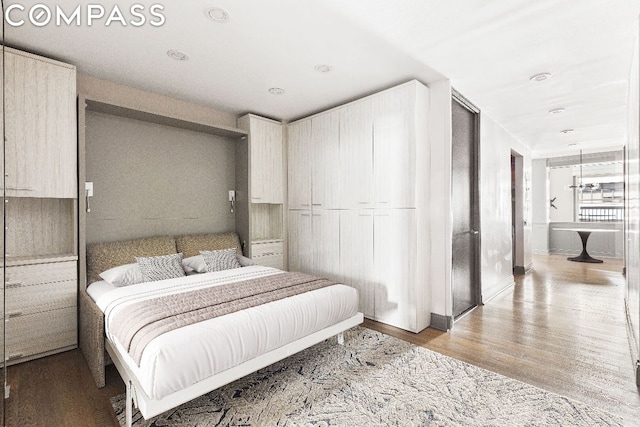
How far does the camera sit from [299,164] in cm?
453

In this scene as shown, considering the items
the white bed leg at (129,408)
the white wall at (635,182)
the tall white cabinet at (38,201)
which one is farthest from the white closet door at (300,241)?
the white wall at (635,182)

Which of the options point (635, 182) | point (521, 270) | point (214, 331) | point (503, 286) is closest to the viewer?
point (214, 331)

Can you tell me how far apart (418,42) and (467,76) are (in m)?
0.96

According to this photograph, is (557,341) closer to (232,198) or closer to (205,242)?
(205,242)

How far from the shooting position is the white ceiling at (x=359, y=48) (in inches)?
87.0

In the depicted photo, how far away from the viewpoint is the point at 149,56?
284 centimetres

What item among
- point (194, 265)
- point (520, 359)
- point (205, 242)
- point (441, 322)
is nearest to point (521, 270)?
point (441, 322)

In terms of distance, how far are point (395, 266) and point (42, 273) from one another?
3.30 meters

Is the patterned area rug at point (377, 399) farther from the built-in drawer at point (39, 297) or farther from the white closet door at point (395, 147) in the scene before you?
the white closet door at point (395, 147)

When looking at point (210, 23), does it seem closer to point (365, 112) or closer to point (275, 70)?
point (275, 70)

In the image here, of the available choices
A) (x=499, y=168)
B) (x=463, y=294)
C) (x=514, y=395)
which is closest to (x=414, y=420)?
(x=514, y=395)

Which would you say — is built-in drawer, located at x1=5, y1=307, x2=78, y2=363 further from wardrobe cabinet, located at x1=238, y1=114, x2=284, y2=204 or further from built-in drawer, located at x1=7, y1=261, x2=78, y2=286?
wardrobe cabinet, located at x1=238, y1=114, x2=284, y2=204

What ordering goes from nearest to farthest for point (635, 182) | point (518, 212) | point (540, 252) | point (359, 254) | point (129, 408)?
1. point (129, 408)
2. point (635, 182)
3. point (359, 254)
4. point (518, 212)
5. point (540, 252)

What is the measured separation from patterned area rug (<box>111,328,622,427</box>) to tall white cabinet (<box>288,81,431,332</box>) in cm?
→ 90
